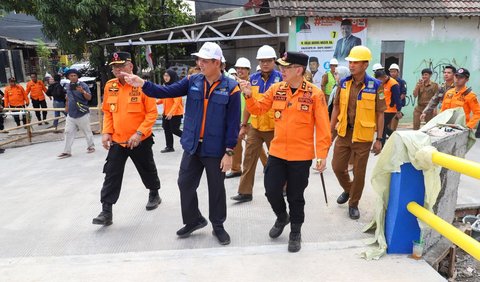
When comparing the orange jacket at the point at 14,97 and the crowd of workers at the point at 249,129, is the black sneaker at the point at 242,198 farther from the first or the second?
the orange jacket at the point at 14,97

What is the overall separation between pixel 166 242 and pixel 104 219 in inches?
32.5

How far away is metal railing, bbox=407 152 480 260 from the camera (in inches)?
95.7

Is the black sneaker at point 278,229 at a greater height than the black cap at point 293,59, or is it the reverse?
the black cap at point 293,59

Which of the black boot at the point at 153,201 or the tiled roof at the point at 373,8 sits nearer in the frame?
the black boot at the point at 153,201

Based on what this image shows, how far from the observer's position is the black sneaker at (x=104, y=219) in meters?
4.19

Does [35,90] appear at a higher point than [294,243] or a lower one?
higher

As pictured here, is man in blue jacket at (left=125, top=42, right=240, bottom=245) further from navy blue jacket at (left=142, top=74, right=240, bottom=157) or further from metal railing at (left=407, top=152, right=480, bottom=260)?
metal railing at (left=407, top=152, right=480, bottom=260)

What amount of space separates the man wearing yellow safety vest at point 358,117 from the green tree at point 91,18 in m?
11.5

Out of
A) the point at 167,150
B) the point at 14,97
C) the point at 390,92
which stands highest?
the point at 390,92

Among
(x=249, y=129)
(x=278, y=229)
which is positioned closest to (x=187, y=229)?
(x=278, y=229)

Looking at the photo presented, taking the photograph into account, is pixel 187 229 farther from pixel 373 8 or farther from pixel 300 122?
pixel 373 8

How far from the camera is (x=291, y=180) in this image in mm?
3576

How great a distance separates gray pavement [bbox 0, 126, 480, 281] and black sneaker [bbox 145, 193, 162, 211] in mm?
83

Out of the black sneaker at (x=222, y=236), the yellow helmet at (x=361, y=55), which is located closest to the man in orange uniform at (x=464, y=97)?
the yellow helmet at (x=361, y=55)
